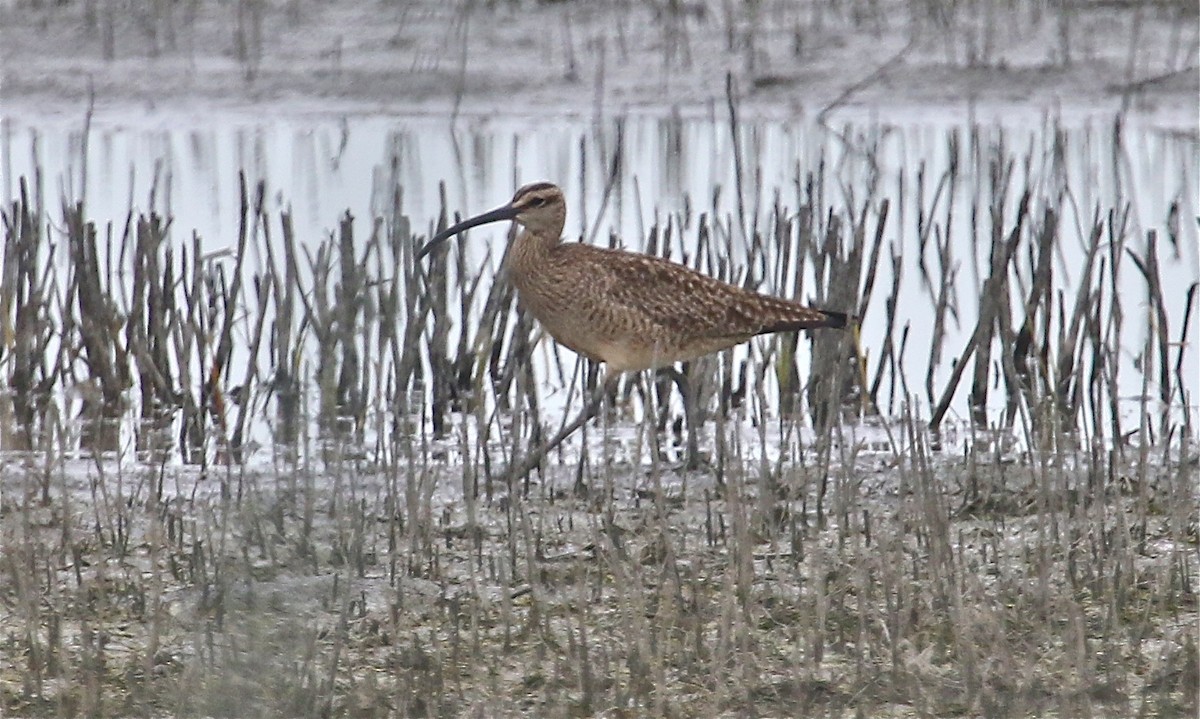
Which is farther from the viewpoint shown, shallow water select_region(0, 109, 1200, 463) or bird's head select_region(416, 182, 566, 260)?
shallow water select_region(0, 109, 1200, 463)

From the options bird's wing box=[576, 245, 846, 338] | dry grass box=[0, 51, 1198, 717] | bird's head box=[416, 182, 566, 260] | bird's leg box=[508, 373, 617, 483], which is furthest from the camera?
bird's head box=[416, 182, 566, 260]

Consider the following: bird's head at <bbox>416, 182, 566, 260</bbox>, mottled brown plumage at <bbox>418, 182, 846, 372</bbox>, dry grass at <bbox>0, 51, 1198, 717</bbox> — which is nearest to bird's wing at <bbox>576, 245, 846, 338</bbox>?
mottled brown plumage at <bbox>418, 182, 846, 372</bbox>

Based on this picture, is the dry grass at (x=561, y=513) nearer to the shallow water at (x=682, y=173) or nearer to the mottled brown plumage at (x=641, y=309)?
the mottled brown plumage at (x=641, y=309)

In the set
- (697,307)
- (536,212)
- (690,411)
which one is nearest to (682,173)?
(536,212)

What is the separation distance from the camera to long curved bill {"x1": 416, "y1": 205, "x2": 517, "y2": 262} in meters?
6.67

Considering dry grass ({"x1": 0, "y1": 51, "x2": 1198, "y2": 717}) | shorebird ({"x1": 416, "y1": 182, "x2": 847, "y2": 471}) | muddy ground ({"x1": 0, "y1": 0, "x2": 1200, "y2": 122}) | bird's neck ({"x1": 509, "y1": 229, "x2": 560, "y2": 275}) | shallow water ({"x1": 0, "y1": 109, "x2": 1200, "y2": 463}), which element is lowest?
dry grass ({"x1": 0, "y1": 51, "x2": 1198, "y2": 717})

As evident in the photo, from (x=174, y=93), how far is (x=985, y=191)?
4795mm

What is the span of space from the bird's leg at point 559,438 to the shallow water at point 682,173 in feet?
3.50

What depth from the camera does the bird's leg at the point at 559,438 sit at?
595cm

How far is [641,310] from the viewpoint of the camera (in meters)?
6.42

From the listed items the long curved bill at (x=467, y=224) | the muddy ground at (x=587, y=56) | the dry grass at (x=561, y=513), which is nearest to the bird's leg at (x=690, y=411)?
the dry grass at (x=561, y=513)

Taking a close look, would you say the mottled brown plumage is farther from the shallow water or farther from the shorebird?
the shallow water

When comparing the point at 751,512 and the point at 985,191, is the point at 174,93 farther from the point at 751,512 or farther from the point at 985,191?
the point at 751,512

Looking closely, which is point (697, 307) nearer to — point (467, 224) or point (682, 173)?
point (467, 224)
